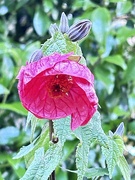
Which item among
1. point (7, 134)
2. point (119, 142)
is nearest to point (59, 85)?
point (119, 142)

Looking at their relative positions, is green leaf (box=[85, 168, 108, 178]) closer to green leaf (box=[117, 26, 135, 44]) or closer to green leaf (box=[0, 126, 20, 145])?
green leaf (box=[0, 126, 20, 145])

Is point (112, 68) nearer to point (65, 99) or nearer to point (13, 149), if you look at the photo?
point (13, 149)

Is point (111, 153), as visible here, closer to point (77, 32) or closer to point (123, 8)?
point (77, 32)

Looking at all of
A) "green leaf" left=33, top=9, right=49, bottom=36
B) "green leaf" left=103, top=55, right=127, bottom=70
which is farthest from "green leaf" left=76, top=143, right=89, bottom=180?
"green leaf" left=33, top=9, right=49, bottom=36

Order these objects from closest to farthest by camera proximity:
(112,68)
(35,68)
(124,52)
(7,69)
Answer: (35,68)
(7,69)
(112,68)
(124,52)

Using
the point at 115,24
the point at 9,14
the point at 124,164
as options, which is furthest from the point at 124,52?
the point at 124,164

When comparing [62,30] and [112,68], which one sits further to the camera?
[112,68]

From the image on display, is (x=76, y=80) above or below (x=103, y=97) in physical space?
below
